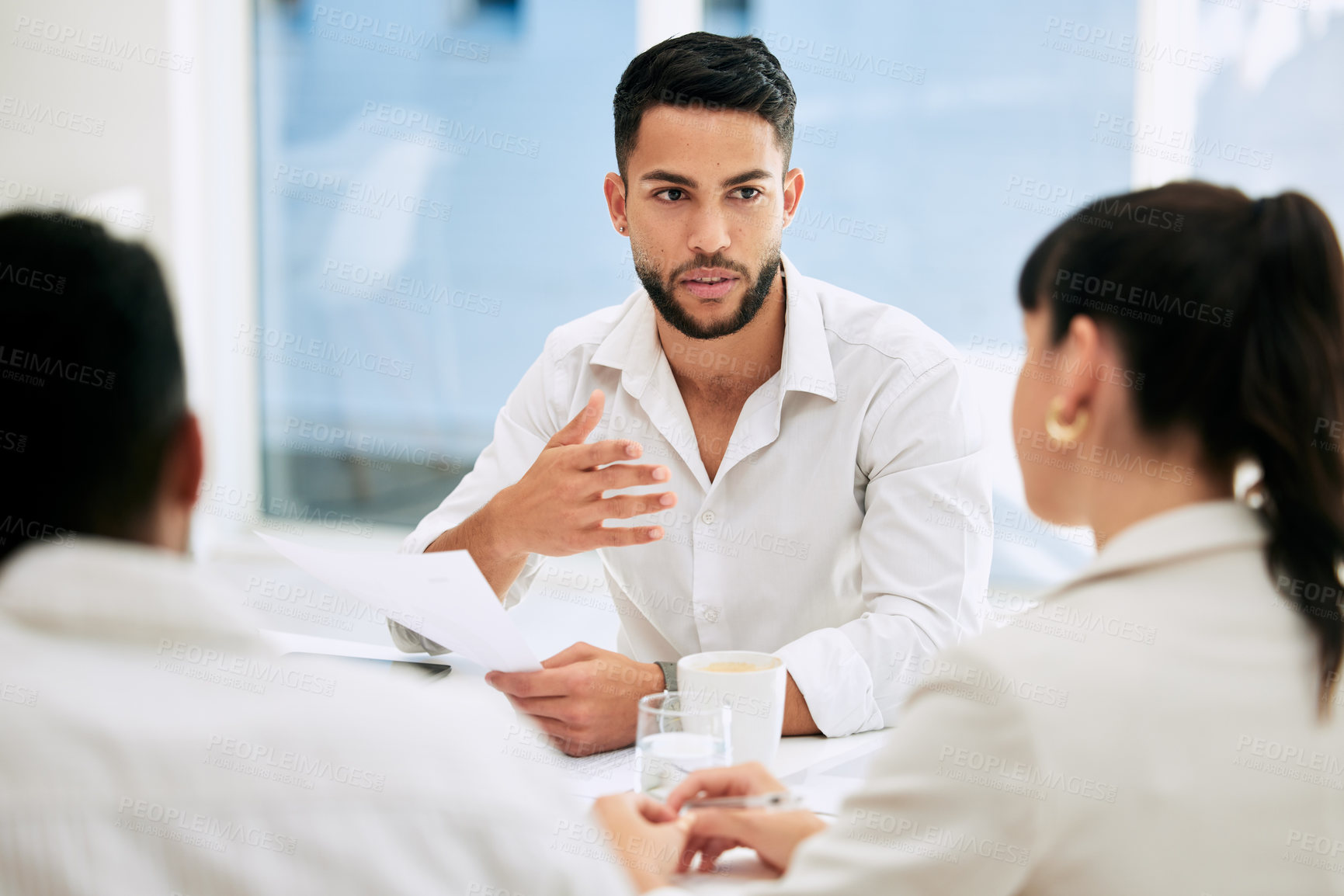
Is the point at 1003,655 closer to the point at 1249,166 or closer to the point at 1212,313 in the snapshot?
the point at 1212,313

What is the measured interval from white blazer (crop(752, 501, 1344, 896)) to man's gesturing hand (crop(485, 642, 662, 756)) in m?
0.50

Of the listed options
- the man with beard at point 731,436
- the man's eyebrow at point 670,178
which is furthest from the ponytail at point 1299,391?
the man's eyebrow at point 670,178

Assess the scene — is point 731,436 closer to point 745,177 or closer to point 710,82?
point 745,177

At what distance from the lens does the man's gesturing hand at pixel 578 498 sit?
1.46 metres

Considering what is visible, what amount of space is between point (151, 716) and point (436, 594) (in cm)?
55

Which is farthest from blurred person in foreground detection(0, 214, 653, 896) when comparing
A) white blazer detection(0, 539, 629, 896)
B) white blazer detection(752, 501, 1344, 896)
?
white blazer detection(752, 501, 1344, 896)

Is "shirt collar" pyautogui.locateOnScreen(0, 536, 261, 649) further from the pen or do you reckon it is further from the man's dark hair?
the man's dark hair

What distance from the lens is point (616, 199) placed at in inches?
77.5

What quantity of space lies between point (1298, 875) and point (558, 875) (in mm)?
520

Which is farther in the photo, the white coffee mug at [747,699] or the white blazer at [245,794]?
the white coffee mug at [747,699]

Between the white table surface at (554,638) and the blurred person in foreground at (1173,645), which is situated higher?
the blurred person in foreground at (1173,645)

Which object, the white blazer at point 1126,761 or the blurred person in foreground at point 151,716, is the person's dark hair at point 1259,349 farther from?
the blurred person in foreground at point 151,716

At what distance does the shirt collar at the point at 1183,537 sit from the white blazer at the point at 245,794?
44 centimetres

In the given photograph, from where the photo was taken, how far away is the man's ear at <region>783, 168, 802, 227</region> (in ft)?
6.23
